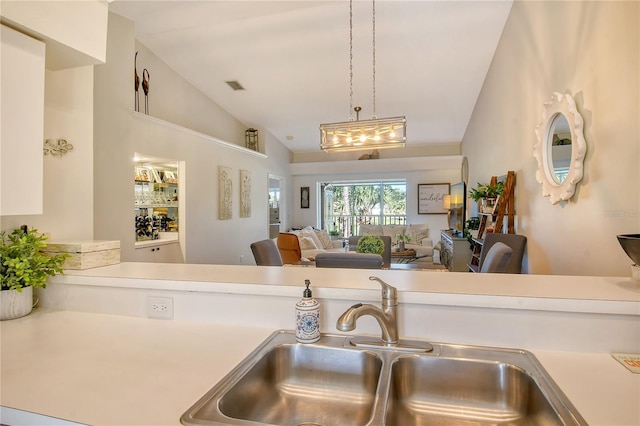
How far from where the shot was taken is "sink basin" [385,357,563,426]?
0.86 metres

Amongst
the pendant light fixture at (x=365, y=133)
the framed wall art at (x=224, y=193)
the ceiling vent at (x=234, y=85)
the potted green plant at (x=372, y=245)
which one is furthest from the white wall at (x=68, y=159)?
the framed wall art at (x=224, y=193)

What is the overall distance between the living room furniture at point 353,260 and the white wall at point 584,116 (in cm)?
130

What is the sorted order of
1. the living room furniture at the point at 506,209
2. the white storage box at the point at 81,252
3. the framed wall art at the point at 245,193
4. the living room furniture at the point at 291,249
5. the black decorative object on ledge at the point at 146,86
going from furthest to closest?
the framed wall art at the point at 245,193 < the living room furniture at the point at 291,249 < the black decorative object on ledge at the point at 146,86 < the living room furniture at the point at 506,209 < the white storage box at the point at 81,252

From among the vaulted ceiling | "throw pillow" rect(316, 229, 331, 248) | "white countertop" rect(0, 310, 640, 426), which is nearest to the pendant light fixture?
the vaulted ceiling

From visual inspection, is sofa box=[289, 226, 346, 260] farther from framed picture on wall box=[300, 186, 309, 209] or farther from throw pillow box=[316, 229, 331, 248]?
framed picture on wall box=[300, 186, 309, 209]

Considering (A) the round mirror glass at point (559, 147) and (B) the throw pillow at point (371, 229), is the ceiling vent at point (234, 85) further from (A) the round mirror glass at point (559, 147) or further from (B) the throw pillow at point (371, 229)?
(A) the round mirror glass at point (559, 147)

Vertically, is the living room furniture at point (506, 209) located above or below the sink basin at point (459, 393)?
above

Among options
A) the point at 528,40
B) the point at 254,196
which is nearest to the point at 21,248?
the point at 528,40

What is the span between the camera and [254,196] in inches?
245

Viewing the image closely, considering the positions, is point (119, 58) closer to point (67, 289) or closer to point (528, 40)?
point (67, 289)

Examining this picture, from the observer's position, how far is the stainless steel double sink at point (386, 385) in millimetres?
848

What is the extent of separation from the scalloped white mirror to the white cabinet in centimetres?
279

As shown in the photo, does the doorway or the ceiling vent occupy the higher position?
the ceiling vent

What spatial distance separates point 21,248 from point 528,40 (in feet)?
12.7
